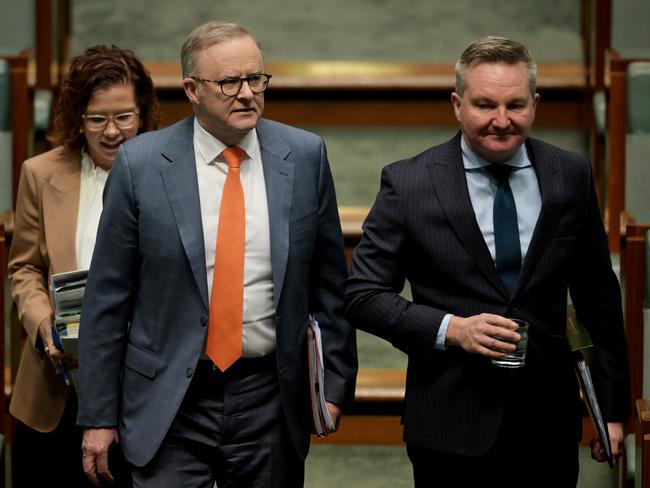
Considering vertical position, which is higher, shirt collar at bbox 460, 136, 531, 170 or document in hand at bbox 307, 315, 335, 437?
shirt collar at bbox 460, 136, 531, 170

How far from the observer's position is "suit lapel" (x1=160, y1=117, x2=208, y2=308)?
2230 mm

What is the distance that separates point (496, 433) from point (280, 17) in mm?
2133

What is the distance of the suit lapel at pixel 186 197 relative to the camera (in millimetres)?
2230

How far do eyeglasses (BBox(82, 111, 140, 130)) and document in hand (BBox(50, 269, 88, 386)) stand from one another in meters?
0.32

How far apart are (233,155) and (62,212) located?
548 mm

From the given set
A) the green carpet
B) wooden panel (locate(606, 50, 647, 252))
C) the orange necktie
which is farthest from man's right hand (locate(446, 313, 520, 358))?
wooden panel (locate(606, 50, 647, 252))

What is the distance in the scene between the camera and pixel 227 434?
7.41 ft

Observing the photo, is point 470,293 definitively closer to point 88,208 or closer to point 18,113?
point 88,208

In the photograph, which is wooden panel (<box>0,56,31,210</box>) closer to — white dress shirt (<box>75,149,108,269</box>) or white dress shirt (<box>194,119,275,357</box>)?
white dress shirt (<box>75,149,108,269</box>)

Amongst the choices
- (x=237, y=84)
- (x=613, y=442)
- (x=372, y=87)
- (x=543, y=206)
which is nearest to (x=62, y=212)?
(x=237, y=84)

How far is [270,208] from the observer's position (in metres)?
2.27

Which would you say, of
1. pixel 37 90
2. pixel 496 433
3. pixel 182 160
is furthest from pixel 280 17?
pixel 496 433

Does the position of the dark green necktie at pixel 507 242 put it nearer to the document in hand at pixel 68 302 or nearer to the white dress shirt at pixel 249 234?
the white dress shirt at pixel 249 234

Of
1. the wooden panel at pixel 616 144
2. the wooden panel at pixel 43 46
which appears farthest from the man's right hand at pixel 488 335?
the wooden panel at pixel 43 46
